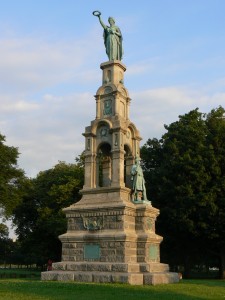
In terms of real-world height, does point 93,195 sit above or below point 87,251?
above

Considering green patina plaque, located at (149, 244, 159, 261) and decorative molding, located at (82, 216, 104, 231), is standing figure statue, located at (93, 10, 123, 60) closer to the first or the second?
decorative molding, located at (82, 216, 104, 231)

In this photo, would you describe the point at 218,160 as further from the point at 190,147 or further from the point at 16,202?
the point at 16,202

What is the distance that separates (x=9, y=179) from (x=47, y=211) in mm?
5358

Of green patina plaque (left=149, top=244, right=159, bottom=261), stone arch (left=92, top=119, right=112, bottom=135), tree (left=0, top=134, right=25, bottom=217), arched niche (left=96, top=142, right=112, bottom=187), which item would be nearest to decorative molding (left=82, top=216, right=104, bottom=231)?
green patina plaque (left=149, top=244, right=159, bottom=261)

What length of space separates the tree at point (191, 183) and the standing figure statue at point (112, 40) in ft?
34.1

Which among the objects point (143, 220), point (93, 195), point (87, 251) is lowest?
point (87, 251)

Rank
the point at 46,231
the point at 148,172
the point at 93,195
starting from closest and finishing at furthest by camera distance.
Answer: the point at 93,195 → the point at 148,172 → the point at 46,231

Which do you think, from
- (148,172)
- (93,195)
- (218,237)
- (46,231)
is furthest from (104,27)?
(46,231)

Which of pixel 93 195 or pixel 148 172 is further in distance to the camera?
pixel 148 172

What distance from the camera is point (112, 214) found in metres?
19.9

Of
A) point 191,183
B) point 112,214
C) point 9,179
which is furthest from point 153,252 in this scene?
point 9,179

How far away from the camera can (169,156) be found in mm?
32562

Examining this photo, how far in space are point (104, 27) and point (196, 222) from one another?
1588 centimetres

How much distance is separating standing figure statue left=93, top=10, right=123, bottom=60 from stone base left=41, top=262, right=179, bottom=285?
39.7ft
